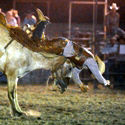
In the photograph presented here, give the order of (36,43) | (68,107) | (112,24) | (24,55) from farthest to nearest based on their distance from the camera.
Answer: (112,24) → (68,107) → (36,43) → (24,55)

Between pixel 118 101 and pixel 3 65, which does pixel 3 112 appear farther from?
pixel 118 101

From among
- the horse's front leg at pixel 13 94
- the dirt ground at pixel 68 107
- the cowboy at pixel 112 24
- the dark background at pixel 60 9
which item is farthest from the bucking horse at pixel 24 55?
the dark background at pixel 60 9

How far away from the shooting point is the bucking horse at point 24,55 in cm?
674

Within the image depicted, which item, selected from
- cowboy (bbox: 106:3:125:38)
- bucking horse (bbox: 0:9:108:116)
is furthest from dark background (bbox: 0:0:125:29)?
bucking horse (bbox: 0:9:108:116)

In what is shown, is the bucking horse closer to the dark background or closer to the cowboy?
the cowboy

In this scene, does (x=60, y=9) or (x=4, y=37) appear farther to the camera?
(x=60, y=9)

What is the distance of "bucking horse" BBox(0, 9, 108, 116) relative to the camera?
6738mm

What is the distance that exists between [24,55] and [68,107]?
1.74 meters

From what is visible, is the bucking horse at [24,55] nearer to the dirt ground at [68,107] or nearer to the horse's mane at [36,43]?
the horse's mane at [36,43]

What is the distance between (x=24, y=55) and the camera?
22.3 ft

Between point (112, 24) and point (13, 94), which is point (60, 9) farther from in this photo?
point (13, 94)

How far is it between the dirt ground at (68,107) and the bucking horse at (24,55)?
0.47 meters

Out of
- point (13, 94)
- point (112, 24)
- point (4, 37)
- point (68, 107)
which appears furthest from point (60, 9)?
point (13, 94)

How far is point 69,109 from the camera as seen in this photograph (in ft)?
25.7
